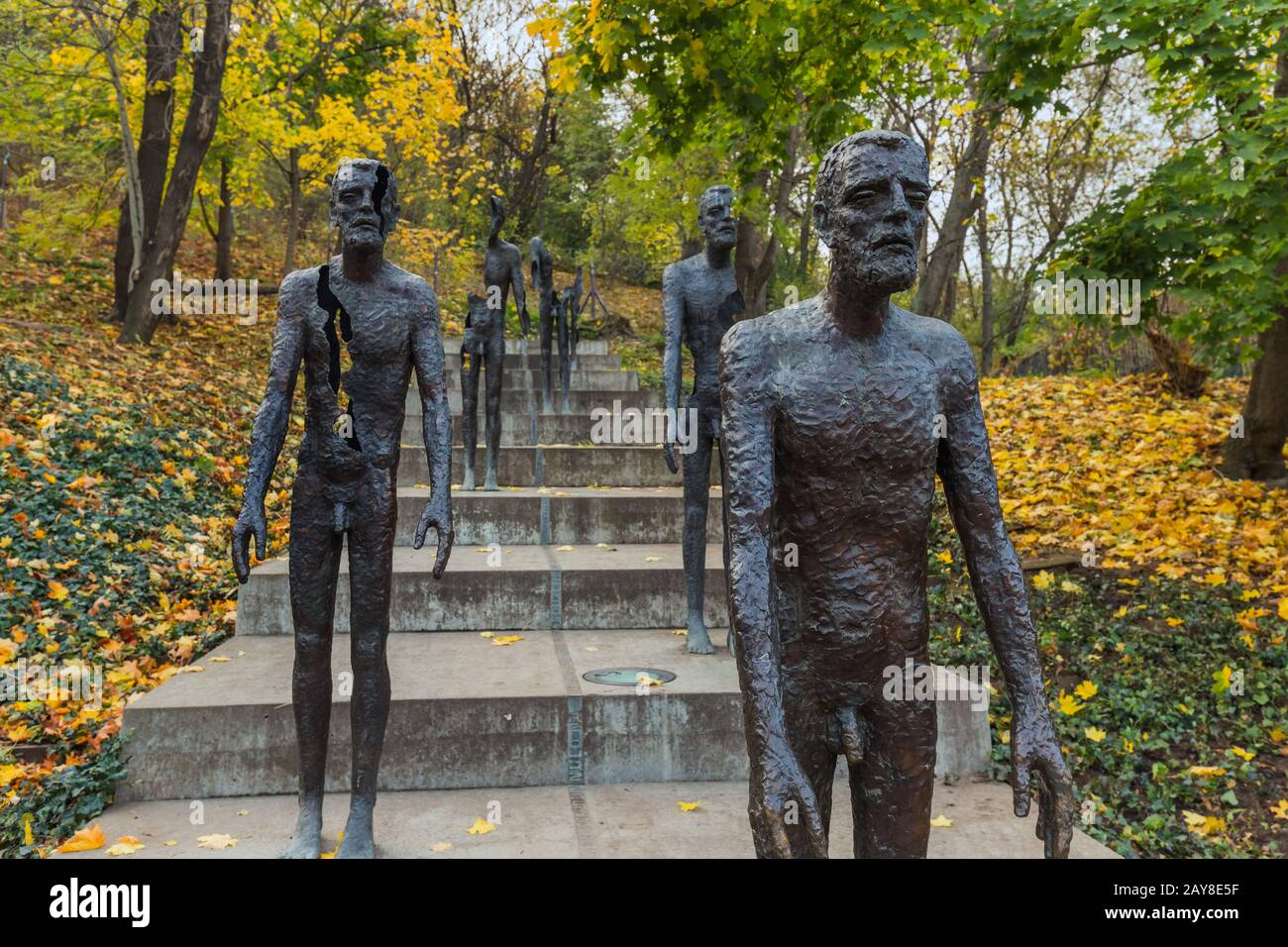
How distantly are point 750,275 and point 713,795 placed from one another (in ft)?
24.6

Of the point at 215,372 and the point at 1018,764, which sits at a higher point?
the point at 215,372

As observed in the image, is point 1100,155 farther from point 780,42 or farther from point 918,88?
point 780,42

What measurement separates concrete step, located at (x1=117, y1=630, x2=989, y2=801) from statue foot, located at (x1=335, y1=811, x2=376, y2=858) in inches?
34.9

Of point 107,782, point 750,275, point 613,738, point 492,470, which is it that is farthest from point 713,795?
point 750,275

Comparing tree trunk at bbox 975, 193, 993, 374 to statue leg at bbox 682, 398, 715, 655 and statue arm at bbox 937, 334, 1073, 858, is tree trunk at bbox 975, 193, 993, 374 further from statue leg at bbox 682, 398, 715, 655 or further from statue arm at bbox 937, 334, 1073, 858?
statue arm at bbox 937, 334, 1073, 858

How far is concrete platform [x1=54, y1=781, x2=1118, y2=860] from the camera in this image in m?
4.12

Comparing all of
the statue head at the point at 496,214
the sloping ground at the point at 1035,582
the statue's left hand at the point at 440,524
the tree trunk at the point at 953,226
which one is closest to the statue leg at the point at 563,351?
the statue head at the point at 496,214

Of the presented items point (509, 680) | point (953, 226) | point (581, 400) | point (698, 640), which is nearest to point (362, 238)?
point (509, 680)

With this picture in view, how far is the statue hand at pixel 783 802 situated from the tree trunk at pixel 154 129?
13.7 m

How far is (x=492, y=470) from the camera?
9.30 metres

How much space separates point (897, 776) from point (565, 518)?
602 centimetres

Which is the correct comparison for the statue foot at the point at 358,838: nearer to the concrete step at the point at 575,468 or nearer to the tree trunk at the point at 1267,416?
the concrete step at the point at 575,468

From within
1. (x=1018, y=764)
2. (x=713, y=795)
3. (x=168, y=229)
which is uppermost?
(x=168, y=229)

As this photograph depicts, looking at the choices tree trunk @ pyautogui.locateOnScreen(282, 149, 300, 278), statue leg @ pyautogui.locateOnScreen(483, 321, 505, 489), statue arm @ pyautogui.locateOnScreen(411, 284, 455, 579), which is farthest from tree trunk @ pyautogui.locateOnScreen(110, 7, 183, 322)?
statue arm @ pyautogui.locateOnScreen(411, 284, 455, 579)
